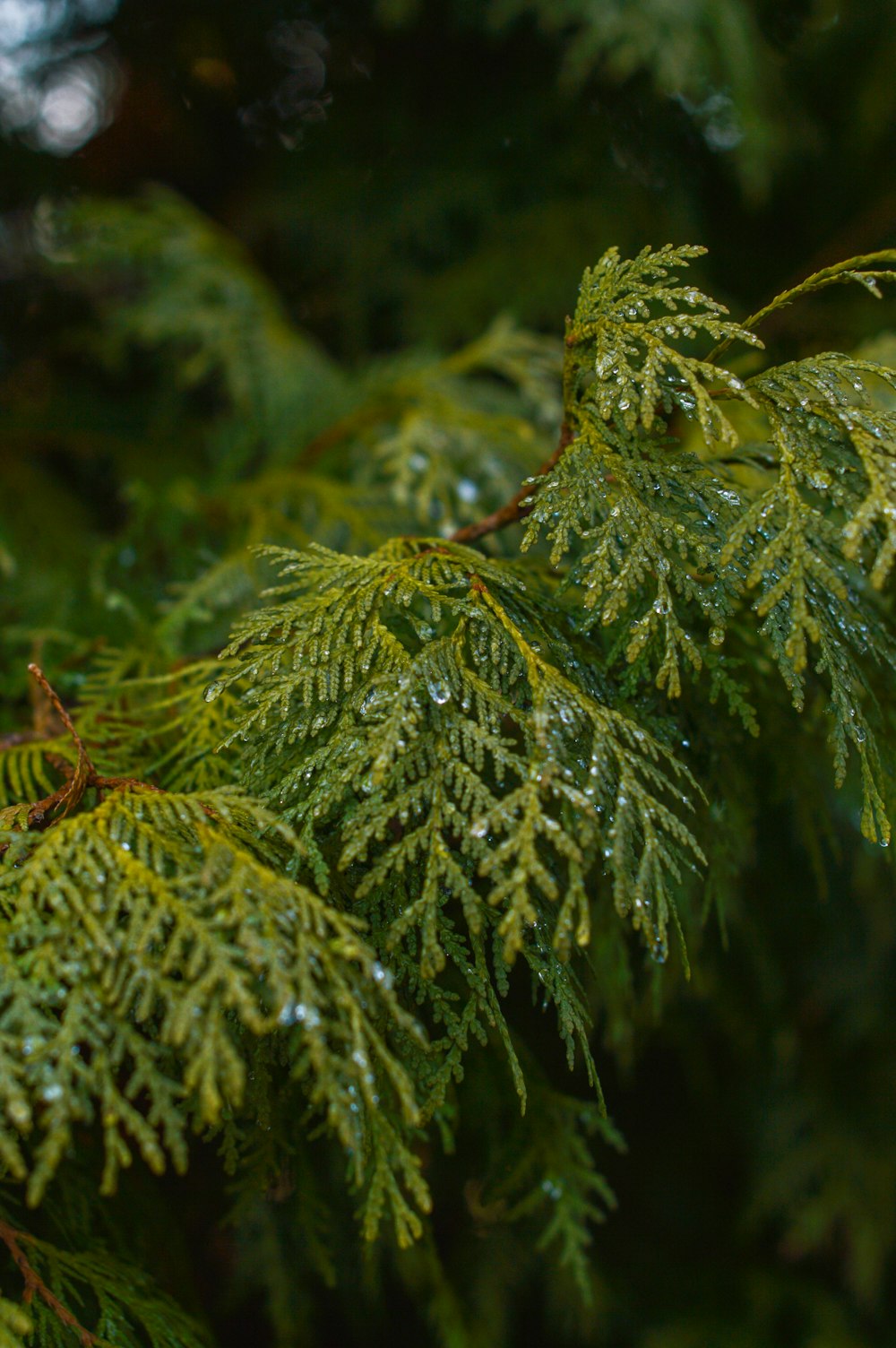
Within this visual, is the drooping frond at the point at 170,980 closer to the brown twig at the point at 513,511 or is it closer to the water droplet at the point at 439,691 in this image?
the water droplet at the point at 439,691

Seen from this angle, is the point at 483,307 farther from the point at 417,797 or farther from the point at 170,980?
the point at 170,980

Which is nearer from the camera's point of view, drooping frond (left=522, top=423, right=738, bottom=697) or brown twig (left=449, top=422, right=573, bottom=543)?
drooping frond (left=522, top=423, right=738, bottom=697)

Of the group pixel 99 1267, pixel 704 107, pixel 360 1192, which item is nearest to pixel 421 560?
pixel 99 1267

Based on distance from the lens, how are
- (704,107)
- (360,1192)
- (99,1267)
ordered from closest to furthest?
(99,1267), (360,1192), (704,107)

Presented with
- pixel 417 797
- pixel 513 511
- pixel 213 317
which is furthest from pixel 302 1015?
pixel 213 317

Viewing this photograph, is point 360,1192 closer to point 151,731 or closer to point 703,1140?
point 151,731

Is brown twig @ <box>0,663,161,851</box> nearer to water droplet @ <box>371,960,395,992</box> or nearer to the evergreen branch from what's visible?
water droplet @ <box>371,960,395,992</box>

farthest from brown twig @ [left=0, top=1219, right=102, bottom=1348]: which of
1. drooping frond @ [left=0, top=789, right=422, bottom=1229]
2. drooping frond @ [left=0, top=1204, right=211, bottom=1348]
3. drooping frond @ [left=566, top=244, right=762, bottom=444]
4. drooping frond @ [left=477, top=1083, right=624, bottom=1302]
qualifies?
drooping frond @ [left=566, top=244, right=762, bottom=444]
